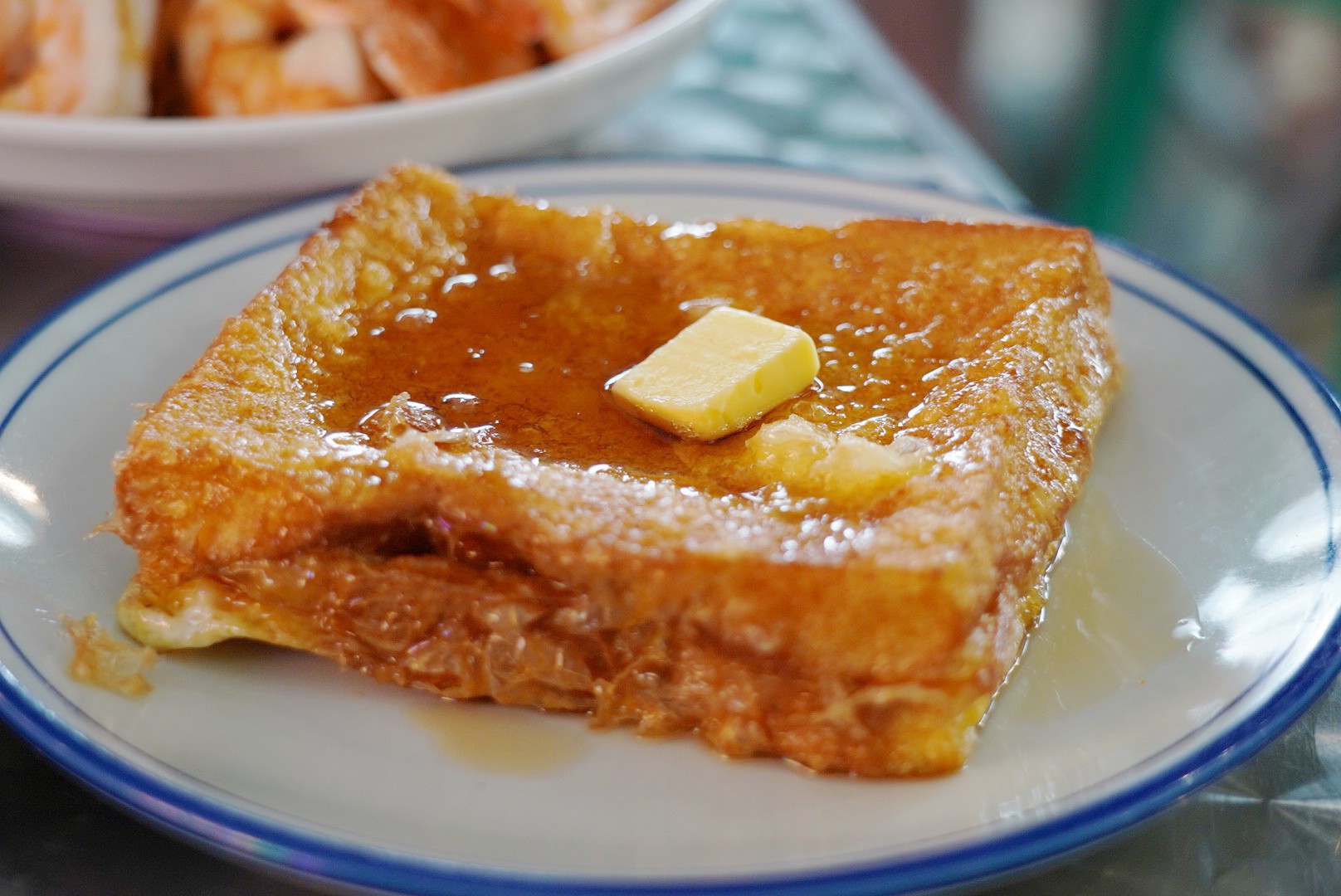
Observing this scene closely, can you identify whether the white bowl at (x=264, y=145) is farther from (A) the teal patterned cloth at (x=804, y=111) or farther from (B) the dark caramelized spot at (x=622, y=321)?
(B) the dark caramelized spot at (x=622, y=321)

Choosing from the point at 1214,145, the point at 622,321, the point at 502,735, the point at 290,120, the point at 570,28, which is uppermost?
the point at 570,28

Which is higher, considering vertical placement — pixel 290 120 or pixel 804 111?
pixel 290 120

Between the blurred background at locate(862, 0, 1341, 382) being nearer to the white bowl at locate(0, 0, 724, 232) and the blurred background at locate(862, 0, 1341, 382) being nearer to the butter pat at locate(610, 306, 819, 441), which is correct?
the white bowl at locate(0, 0, 724, 232)

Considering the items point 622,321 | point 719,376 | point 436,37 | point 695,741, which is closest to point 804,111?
point 436,37

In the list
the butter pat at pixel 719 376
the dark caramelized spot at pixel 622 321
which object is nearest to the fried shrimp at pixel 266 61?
the dark caramelized spot at pixel 622 321

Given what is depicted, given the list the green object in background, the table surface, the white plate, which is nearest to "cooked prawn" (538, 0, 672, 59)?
the table surface

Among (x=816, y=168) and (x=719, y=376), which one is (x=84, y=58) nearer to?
(x=816, y=168)

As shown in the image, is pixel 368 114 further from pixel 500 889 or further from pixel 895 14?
pixel 895 14
